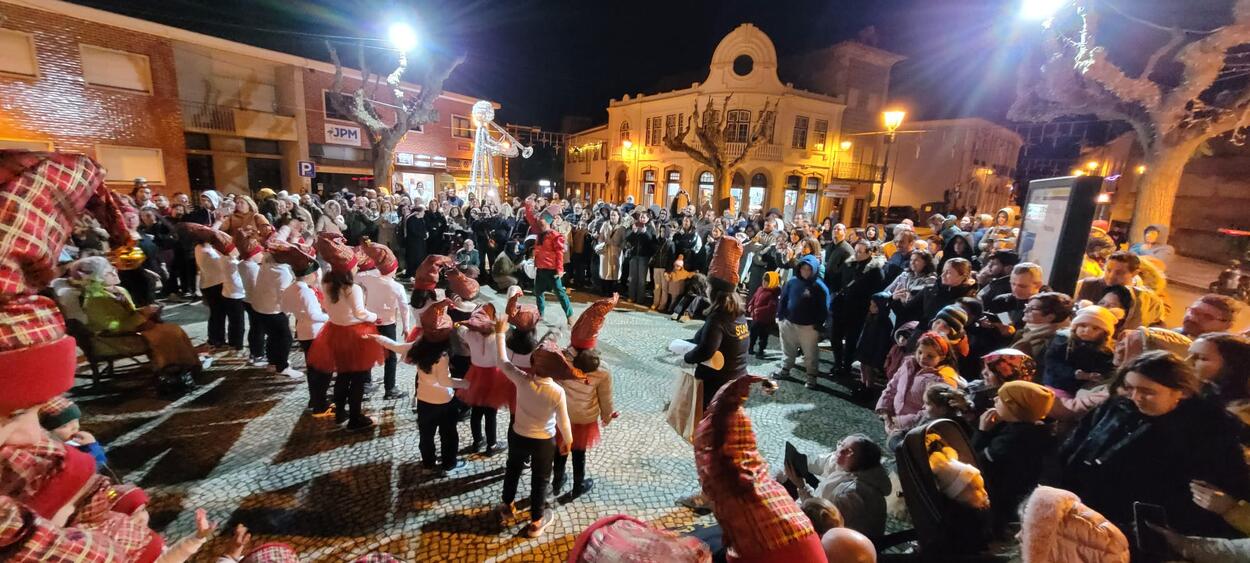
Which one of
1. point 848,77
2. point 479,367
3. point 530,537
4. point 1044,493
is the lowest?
point 530,537

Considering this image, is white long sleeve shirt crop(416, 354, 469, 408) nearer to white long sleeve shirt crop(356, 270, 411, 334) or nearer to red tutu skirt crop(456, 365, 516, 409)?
red tutu skirt crop(456, 365, 516, 409)

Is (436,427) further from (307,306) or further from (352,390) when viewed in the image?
(307,306)

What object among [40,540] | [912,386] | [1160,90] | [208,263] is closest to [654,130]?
[1160,90]

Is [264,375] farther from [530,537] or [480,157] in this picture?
[480,157]

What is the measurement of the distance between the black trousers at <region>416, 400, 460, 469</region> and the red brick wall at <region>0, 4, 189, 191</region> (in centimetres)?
1879

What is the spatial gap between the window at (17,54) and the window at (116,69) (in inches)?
43.1

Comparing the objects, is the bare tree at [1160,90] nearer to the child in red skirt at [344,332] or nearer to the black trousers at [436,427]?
the black trousers at [436,427]

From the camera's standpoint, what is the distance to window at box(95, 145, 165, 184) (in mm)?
14742

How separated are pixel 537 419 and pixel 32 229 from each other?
7.35ft

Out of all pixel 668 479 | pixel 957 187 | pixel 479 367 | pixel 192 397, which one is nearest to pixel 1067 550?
pixel 668 479

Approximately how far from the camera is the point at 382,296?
181 inches

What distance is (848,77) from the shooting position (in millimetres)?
26516

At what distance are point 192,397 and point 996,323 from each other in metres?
7.82

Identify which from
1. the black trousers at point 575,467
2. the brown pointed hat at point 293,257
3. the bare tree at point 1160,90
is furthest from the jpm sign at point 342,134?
the bare tree at point 1160,90
